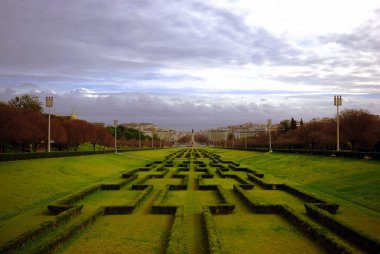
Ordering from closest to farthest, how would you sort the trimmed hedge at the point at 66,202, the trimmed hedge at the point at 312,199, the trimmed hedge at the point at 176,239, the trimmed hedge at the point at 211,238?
the trimmed hedge at the point at 211,238, the trimmed hedge at the point at 176,239, the trimmed hedge at the point at 312,199, the trimmed hedge at the point at 66,202

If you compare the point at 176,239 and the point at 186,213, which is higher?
the point at 176,239

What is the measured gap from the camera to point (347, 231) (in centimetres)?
1088

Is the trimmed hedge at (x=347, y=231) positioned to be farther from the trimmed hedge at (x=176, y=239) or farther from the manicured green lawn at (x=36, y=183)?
the manicured green lawn at (x=36, y=183)

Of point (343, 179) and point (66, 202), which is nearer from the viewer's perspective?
point (66, 202)

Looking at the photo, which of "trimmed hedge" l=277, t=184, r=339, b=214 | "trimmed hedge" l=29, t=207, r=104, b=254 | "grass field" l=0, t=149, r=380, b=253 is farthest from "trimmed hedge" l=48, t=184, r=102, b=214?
"trimmed hedge" l=277, t=184, r=339, b=214

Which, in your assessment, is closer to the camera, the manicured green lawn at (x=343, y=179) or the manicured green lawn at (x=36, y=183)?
the manicured green lawn at (x=36, y=183)

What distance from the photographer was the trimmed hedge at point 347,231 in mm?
9609

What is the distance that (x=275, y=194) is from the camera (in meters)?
19.7

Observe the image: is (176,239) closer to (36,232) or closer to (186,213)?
(36,232)

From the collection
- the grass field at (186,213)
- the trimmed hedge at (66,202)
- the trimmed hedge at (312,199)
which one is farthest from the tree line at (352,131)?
the trimmed hedge at (66,202)

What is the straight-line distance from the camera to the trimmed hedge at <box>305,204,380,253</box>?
9609 mm

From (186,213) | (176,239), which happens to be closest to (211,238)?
(176,239)

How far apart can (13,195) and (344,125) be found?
46989mm

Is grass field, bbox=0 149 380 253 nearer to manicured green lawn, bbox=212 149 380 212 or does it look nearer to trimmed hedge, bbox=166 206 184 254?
manicured green lawn, bbox=212 149 380 212
